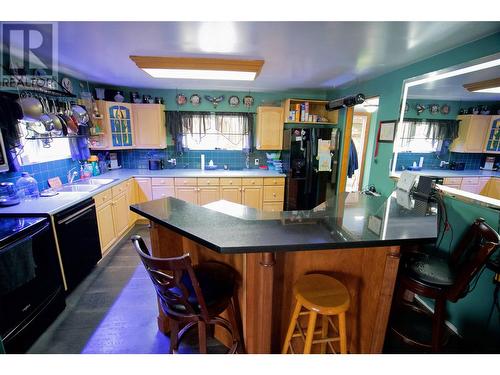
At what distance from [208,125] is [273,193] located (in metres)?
1.78

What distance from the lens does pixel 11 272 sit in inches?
60.5

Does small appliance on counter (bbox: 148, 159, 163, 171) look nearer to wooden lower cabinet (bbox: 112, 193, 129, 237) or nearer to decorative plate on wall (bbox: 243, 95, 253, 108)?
wooden lower cabinet (bbox: 112, 193, 129, 237)

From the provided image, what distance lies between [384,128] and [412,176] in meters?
0.90

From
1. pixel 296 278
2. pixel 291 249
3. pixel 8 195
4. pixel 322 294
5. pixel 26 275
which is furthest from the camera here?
pixel 8 195

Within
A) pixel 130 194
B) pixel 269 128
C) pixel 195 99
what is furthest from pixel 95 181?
pixel 269 128

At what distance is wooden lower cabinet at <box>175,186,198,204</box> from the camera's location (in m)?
3.84

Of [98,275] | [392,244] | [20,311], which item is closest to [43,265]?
[20,311]

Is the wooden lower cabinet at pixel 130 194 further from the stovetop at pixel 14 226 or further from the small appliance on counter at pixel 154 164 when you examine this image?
the stovetop at pixel 14 226

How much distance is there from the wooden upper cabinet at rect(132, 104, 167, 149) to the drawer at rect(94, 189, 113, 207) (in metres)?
1.27

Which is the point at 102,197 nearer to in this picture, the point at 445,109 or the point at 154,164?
the point at 154,164

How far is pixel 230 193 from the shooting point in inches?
156

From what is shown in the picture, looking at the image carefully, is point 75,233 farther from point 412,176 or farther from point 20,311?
point 412,176

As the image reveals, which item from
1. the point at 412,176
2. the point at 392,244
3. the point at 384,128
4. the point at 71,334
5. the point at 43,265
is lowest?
the point at 71,334

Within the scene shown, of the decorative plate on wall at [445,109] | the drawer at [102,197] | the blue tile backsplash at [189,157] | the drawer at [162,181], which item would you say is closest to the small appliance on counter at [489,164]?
the decorative plate on wall at [445,109]
